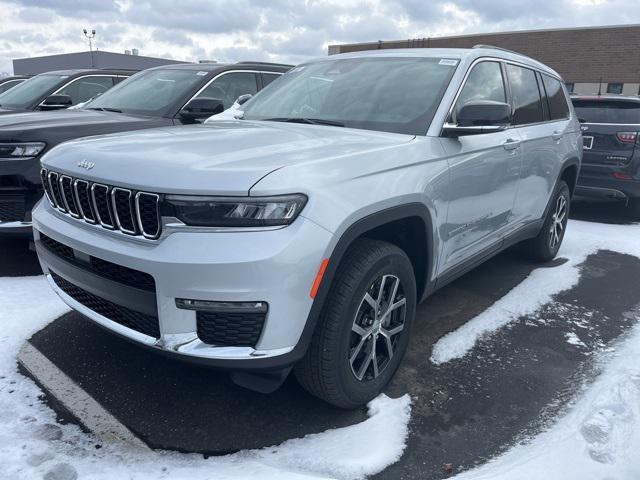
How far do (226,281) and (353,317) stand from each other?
A: 657mm

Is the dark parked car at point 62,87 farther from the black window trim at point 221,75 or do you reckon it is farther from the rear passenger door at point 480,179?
the rear passenger door at point 480,179

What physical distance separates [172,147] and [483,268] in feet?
11.5

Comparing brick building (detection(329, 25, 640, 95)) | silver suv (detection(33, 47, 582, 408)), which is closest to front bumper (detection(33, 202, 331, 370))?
silver suv (detection(33, 47, 582, 408))

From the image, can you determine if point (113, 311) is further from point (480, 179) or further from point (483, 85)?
point (483, 85)

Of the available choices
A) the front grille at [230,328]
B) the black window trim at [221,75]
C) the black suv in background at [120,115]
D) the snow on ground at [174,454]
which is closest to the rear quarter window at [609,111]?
the black suv in background at [120,115]

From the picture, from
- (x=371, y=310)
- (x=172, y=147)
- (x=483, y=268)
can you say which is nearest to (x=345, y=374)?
(x=371, y=310)

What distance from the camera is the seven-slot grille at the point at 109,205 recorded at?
213 cm

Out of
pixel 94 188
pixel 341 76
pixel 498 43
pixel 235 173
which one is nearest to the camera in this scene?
pixel 235 173

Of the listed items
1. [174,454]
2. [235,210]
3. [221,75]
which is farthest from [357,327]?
[221,75]

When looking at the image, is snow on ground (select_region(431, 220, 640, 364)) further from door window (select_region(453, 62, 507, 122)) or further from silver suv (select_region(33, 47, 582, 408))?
door window (select_region(453, 62, 507, 122))

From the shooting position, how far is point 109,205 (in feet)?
7.41

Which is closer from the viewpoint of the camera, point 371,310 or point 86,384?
point 371,310

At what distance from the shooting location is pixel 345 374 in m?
2.42

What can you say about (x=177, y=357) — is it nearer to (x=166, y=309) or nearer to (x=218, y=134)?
(x=166, y=309)
